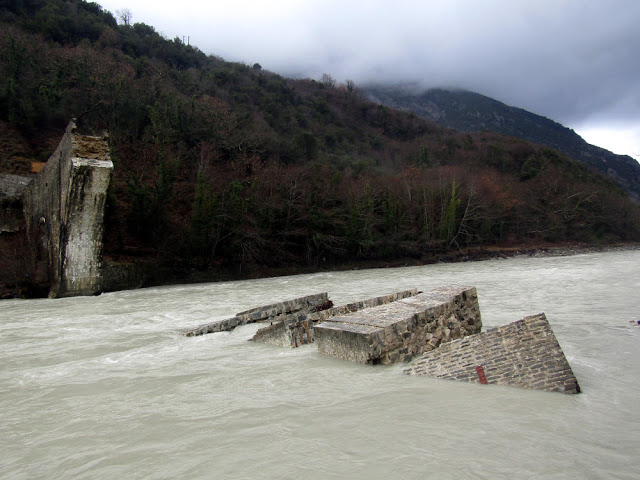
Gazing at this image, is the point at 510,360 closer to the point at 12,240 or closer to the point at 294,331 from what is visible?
the point at 294,331

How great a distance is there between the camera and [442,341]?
5.96 meters

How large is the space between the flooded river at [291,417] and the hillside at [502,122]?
10015 centimetres

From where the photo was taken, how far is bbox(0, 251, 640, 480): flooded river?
284cm

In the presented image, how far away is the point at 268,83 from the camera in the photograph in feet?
229

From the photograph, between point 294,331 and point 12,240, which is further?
point 12,240

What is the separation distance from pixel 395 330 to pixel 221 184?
24.0m

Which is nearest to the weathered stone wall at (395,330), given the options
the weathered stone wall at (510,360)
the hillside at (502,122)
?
the weathered stone wall at (510,360)

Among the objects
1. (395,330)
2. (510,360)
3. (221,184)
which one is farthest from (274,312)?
(221,184)

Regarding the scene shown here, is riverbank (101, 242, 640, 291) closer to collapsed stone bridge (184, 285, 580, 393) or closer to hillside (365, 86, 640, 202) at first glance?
collapsed stone bridge (184, 285, 580, 393)

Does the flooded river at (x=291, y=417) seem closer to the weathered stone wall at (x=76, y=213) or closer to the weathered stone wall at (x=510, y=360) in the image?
the weathered stone wall at (x=510, y=360)

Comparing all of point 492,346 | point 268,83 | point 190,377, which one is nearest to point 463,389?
point 492,346

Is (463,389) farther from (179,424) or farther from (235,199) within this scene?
(235,199)

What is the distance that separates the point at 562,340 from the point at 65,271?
52.4 ft

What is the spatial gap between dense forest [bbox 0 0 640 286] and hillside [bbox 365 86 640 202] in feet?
145
